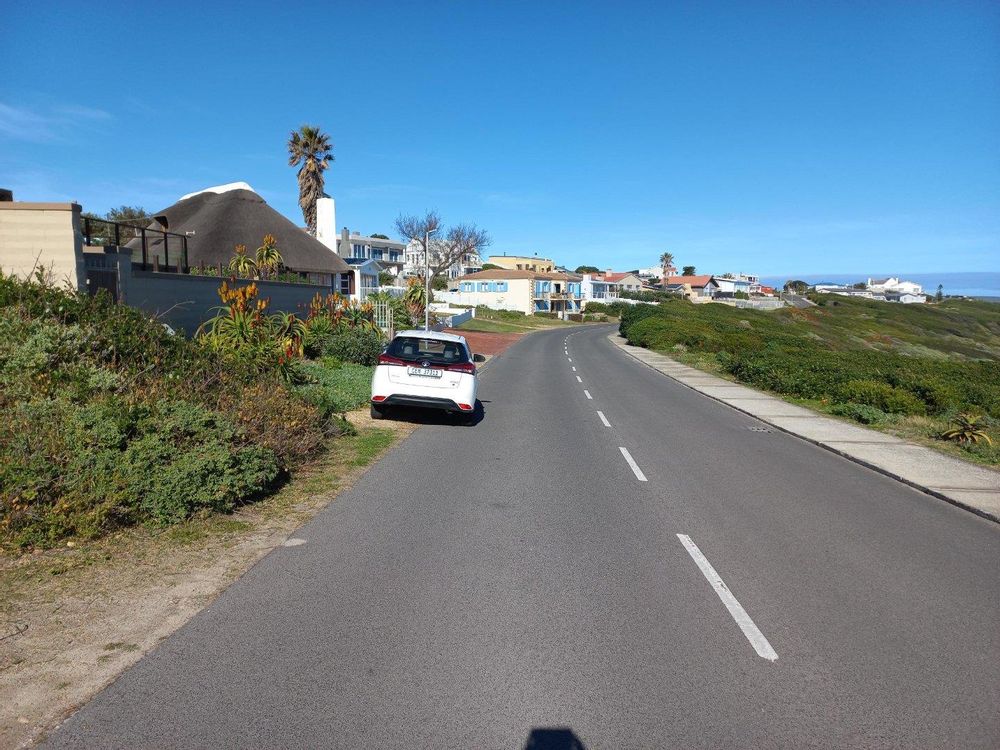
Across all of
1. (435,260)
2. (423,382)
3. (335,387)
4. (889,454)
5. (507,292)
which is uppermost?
(435,260)

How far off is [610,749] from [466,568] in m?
2.54

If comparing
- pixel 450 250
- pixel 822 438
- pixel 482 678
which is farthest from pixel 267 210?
pixel 450 250

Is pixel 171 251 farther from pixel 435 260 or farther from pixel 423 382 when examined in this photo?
pixel 435 260

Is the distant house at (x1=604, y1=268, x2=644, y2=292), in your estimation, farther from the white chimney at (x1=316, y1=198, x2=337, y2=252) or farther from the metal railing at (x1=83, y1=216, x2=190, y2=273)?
the metal railing at (x1=83, y1=216, x2=190, y2=273)

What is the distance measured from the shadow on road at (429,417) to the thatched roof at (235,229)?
18.2 meters

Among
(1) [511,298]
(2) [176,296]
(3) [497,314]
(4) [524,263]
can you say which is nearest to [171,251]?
(2) [176,296]

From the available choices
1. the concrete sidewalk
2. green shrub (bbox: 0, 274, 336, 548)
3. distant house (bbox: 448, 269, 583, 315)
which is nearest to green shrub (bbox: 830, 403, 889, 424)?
the concrete sidewalk

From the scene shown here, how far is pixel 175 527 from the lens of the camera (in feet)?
20.9

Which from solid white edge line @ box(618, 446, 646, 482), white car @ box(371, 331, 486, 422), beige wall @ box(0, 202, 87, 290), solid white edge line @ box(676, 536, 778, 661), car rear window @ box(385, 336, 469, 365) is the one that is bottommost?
solid white edge line @ box(618, 446, 646, 482)

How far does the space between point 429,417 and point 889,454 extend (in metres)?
8.40

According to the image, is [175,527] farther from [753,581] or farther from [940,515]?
[940,515]

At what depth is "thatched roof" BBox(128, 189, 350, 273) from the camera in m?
29.8

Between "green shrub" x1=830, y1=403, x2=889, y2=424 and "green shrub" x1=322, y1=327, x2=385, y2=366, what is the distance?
12919 millimetres

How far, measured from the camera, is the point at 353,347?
2072 centimetres
